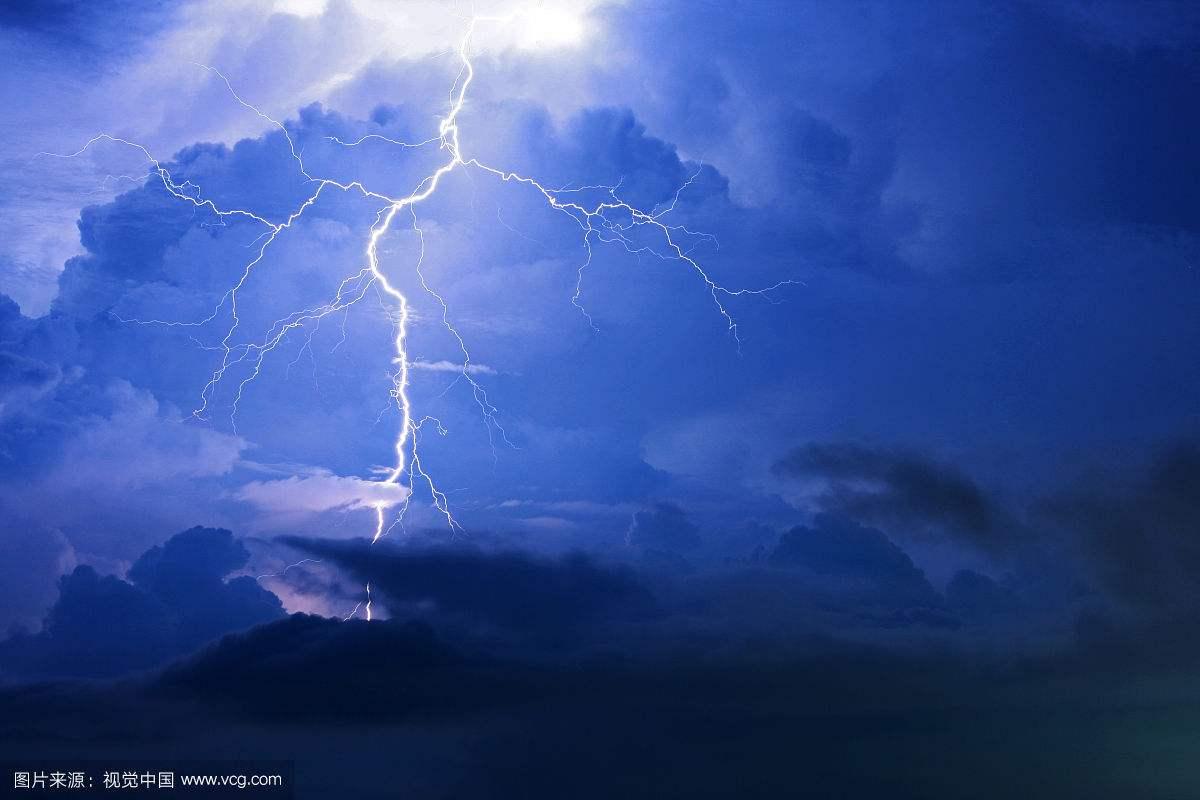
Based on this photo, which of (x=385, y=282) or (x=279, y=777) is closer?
(x=279, y=777)

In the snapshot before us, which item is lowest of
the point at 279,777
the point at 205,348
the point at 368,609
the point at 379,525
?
the point at 279,777

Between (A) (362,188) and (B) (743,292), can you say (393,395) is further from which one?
(B) (743,292)

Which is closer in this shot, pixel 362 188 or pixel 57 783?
pixel 57 783

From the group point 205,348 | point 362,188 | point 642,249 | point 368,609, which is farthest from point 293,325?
point 642,249

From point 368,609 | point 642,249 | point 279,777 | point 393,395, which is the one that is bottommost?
point 279,777

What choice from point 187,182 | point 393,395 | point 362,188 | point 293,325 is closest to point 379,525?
point 393,395

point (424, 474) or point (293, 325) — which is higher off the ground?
point (293, 325)

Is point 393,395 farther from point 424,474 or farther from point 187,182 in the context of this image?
point 187,182

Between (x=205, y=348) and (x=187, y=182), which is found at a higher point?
(x=187, y=182)
